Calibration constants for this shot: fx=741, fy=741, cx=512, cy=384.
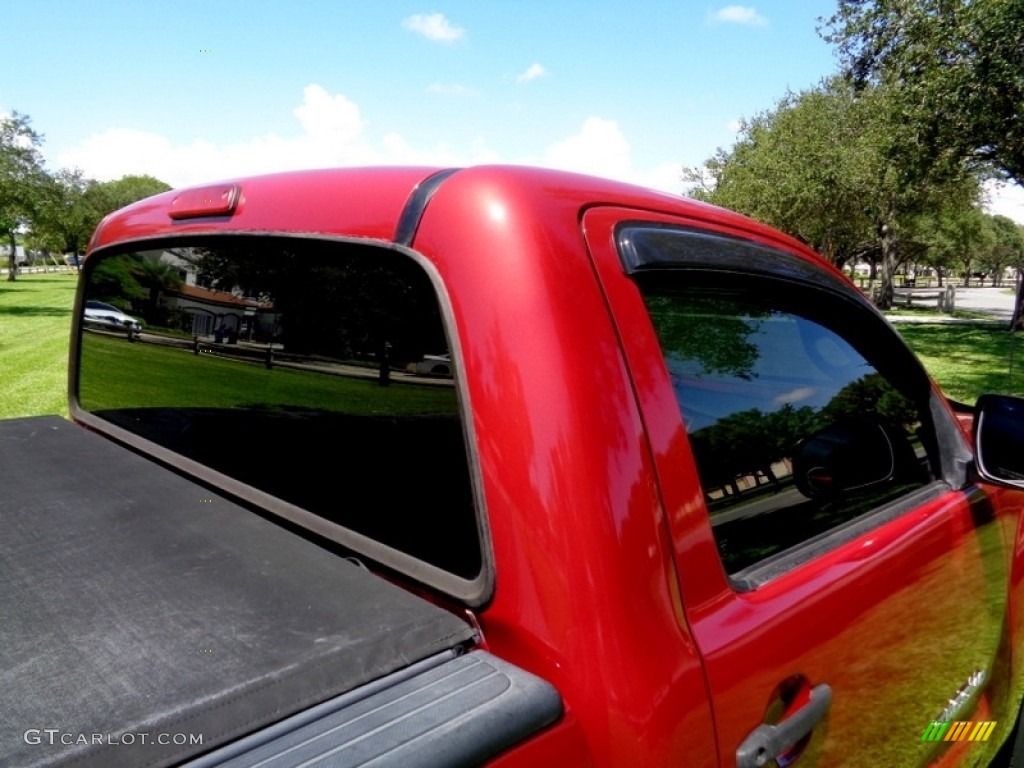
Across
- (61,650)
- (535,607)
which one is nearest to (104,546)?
(61,650)

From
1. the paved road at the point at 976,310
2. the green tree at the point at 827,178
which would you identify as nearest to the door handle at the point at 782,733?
the paved road at the point at 976,310

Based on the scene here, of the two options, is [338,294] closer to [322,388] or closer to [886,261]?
[322,388]

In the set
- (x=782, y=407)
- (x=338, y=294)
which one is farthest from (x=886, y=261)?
(x=338, y=294)

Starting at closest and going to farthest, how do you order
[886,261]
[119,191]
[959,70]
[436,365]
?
[436,365], [959,70], [886,261], [119,191]

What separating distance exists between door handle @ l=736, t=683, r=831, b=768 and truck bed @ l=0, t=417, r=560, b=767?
0.37 metres

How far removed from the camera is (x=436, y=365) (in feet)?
3.99

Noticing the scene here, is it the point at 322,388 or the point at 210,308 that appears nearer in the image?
the point at 322,388

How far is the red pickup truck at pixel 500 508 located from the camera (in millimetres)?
980

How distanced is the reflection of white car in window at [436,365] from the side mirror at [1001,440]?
1.40m

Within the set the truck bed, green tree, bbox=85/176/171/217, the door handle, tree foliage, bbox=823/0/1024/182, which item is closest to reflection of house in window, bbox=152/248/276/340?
the truck bed

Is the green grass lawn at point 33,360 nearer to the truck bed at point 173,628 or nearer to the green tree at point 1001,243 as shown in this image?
the truck bed at point 173,628

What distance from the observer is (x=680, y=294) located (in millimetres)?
1319

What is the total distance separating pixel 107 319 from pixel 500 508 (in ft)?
5.86

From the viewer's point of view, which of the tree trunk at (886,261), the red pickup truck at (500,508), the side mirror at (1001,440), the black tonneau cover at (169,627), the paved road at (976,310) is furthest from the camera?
the tree trunk at (886,261)
